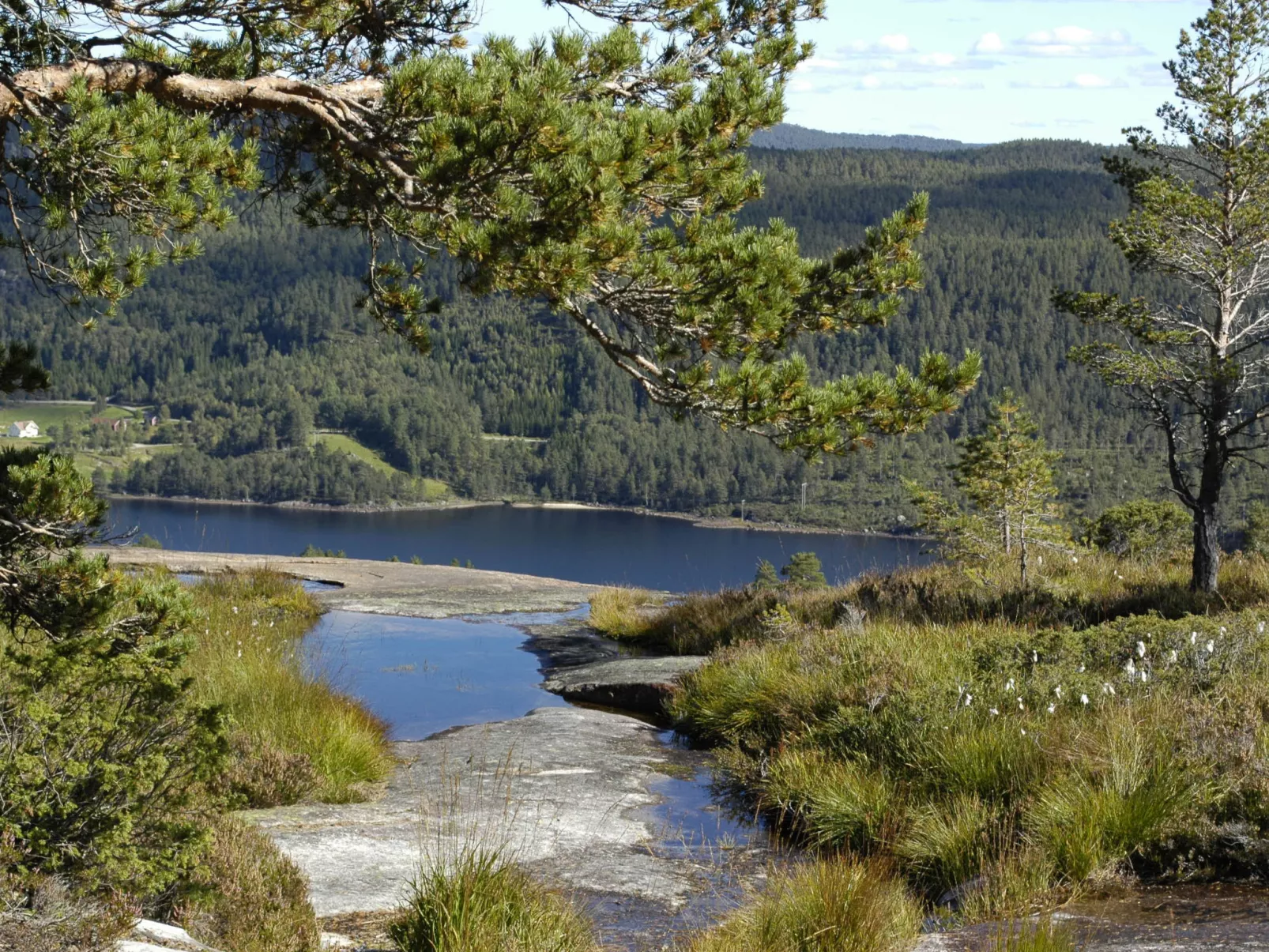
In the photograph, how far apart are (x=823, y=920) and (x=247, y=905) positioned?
7.45 feet

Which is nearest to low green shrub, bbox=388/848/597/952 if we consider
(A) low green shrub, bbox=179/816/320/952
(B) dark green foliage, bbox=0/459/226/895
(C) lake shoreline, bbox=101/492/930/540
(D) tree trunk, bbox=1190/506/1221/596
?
(A) low green shrub, bbox=179/816/320/952

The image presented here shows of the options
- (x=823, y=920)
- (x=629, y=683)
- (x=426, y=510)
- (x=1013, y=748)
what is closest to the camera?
(x=823, y=920)

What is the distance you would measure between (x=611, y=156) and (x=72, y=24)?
3.20 metres

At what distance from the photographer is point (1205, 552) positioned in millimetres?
12172

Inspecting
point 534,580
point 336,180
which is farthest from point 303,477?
point 336,180

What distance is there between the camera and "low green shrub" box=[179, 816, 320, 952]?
436 cm

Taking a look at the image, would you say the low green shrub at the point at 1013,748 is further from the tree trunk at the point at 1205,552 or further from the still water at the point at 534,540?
the still water at the point at 534,540

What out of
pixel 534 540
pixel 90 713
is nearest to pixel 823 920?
pixel 90 713

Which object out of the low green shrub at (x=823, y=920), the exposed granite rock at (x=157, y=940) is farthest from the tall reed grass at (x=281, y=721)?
the low green shrub at (x=823, y=920)

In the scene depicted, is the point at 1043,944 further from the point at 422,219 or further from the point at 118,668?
the point at 422,219

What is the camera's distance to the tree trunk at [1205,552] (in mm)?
12078

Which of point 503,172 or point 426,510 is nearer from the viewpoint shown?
point 503,172

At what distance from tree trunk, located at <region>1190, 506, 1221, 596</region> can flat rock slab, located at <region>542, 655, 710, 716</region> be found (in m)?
5.34

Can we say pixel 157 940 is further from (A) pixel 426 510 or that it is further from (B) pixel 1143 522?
(A) pixel 426 510
